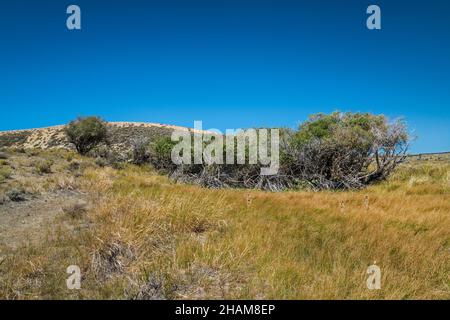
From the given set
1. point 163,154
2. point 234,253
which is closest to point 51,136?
point 163,154

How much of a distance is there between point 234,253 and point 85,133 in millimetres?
28519

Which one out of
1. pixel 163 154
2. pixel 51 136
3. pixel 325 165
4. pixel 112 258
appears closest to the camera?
pixel 112 258

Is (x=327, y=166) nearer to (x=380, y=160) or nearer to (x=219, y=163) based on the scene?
(x=380, y=160)

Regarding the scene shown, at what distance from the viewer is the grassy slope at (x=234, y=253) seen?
4.22 m

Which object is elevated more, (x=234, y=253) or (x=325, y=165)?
(x=325, y=165)

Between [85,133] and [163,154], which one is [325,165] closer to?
[163,154]

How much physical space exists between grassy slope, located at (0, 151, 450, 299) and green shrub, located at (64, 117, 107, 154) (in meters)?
25.1

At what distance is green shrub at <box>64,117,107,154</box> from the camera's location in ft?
101

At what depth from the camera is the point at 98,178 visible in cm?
1298

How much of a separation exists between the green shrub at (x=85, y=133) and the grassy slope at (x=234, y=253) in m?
25.1

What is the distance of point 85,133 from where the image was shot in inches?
1208

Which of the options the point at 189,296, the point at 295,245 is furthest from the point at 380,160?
the point at 189,296

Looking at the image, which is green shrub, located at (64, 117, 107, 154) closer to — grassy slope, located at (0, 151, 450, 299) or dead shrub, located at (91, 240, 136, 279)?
grassy slope, located at (0, 151, 450, 299)

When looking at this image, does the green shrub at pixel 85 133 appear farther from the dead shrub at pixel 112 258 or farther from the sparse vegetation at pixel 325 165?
the dead shrub at pixel 112 258
